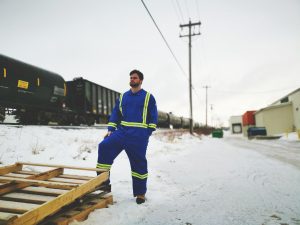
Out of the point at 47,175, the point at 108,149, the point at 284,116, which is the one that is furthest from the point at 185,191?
the point at 284,116

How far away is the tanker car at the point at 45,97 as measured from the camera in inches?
362

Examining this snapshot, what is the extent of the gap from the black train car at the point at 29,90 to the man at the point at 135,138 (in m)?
7.38

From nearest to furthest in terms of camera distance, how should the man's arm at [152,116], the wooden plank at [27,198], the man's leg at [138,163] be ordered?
the wooden plank at [27,198] → the man's leg at [138,163] → the man's arm at [152,116]

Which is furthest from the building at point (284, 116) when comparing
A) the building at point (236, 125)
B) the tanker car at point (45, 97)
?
the building at point (236, 125)

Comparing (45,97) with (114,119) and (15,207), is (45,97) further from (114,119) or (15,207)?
(15,207)

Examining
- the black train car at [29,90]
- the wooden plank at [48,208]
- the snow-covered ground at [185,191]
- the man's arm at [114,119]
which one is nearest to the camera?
the wooden plank at [48,208]

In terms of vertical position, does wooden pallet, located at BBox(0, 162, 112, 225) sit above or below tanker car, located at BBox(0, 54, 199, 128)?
below

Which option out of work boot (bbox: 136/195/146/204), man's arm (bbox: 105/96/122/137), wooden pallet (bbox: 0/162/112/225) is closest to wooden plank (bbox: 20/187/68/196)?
wooden pallet (bbox: 0/162/112/225)

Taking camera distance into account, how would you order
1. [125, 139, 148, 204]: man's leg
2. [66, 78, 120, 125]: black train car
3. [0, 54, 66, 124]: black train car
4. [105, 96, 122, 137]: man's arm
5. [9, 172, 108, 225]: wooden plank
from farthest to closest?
[66, 78, 120, 125]: black train car, [0, 54, 66, 124]: black train car, [105, 96, 122, 137]: man's arm, [125, 139, 148, 204]: man's leg, [9, 172, 108, 225]: wooden plank

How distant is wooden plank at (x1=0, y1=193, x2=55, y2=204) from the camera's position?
2285mm

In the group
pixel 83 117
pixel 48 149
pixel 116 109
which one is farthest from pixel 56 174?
pixel 83 117

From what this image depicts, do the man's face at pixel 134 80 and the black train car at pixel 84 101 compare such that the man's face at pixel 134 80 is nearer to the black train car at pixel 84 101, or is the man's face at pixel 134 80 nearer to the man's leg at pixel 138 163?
the man's leg at pixel 138 163

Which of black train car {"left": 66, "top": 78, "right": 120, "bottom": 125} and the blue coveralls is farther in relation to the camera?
black train car {"left": 66, "top": 78, "right": 120, "bottom": 125}

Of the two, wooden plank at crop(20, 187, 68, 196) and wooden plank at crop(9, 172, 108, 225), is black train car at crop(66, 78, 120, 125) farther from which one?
wooden plank at crop(9, 172, 108, 225)
